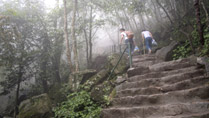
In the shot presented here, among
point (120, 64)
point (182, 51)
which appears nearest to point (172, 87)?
point (182, 51)

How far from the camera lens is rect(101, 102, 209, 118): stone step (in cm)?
273

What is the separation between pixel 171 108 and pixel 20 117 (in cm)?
666

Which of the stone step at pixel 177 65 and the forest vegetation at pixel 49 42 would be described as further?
the forest vegetation at pixel 49 42

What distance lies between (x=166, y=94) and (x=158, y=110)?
1.60 feet

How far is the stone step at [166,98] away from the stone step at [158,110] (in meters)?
0.24

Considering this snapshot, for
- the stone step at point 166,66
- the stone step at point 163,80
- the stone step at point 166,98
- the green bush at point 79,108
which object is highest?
the stone step at point 166,66

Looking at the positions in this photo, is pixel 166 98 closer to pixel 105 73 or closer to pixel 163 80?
pixel 163 80

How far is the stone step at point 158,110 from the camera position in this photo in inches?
108

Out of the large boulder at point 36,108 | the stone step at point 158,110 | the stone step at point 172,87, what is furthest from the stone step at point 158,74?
the large boulder at point 36,108

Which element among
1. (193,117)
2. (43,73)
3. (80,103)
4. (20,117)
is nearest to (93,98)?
(80,103)

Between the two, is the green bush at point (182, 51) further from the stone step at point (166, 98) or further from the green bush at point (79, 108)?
the green bush at point (79, 108)

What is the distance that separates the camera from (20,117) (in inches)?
263

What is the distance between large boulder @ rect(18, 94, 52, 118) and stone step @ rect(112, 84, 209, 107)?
13.8 feet

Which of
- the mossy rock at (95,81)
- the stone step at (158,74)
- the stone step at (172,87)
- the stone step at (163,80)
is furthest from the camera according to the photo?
the mossy rock at (95,81)
